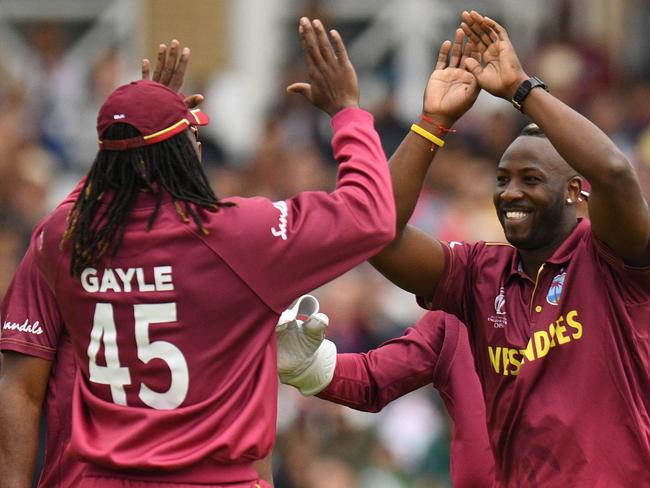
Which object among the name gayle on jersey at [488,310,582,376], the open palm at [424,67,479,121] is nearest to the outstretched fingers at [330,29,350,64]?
the open palm at [424,67,479,121]

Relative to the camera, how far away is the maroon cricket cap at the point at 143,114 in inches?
177

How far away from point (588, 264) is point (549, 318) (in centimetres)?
22

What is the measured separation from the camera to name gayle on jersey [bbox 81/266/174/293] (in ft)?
14.6

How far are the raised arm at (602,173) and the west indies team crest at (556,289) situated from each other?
0.74 feet

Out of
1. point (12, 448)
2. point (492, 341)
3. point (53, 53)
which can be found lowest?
point (53, 53)

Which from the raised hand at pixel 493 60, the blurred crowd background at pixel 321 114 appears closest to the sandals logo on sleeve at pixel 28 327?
the raised hand at pixel 493 60

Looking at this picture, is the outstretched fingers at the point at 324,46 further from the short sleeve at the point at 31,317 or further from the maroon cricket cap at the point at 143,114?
the short sleeve at the point at 31,317

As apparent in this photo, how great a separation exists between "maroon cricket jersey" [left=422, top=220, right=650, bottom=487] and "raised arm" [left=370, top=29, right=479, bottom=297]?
26cm

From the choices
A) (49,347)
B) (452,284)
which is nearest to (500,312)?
(452,284)

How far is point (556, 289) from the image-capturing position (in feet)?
16.6

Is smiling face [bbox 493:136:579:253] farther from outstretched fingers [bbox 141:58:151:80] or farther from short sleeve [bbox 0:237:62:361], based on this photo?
short sleeve [bbox 0:237:62:361]

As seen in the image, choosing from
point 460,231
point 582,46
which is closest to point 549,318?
point 460,231

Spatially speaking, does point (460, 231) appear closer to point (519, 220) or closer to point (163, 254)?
point (519, 220)

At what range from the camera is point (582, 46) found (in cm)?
1259
